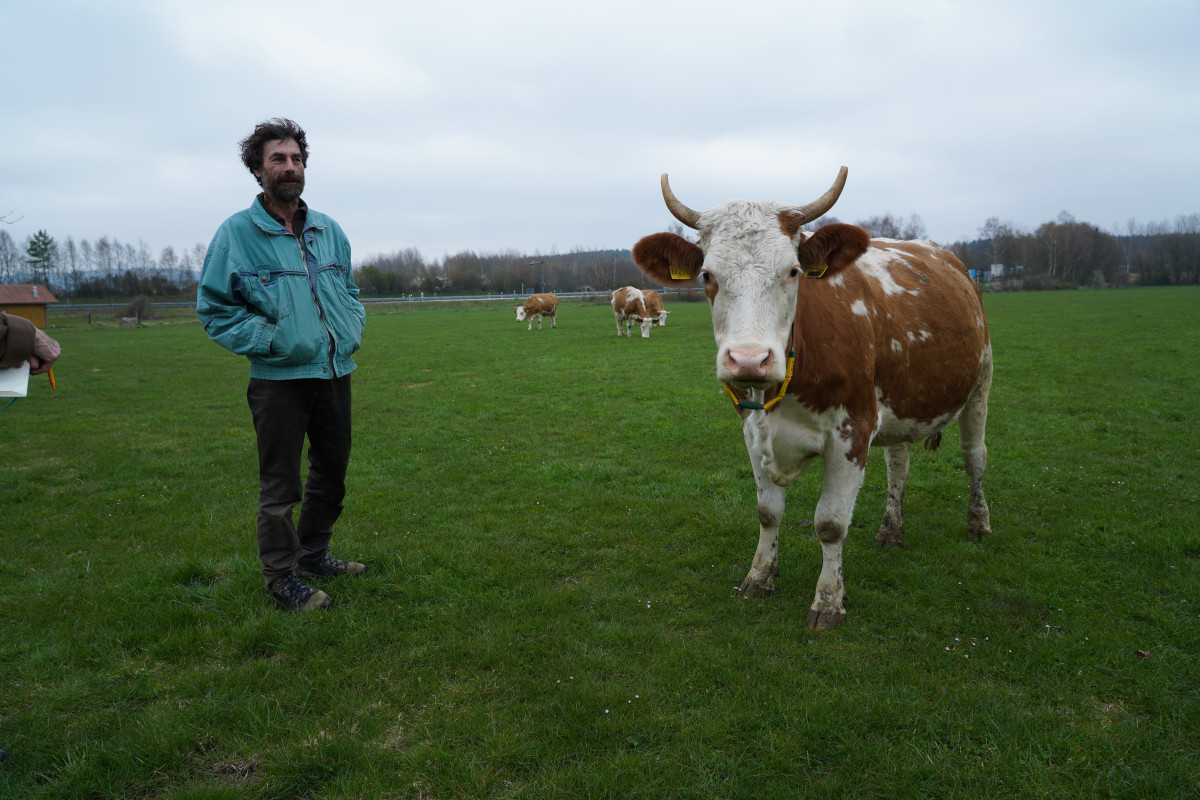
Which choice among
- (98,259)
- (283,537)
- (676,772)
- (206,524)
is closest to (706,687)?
(676,772)

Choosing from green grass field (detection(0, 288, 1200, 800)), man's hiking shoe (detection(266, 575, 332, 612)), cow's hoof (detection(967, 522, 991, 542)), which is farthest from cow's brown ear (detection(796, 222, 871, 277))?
man's hiking shoe (detection(266, 575, 332, 612))

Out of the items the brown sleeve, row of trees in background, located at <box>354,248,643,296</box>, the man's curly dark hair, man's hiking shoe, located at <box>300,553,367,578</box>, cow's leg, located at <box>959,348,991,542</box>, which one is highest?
row of trees in background, located at <box>354,248,643,296</box>

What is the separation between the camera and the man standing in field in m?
3.66

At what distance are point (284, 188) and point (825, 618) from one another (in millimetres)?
4213

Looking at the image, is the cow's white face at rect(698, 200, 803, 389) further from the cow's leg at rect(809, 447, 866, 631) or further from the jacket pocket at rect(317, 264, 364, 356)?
the jacket pocket at rect(317, 264, 364, 356)

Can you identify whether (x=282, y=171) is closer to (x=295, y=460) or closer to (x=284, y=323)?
(x=284, y=323)

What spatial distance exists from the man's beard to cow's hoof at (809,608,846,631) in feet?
13.5

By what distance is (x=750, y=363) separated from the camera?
303cm

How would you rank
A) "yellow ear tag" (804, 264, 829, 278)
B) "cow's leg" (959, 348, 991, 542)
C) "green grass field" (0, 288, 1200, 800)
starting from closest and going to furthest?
"green grass field" (0, 288, 1200, 800)
"yellow ear tag" (804, 264, 829, 278)
"cow's leg" (959, 348, 991, 542)

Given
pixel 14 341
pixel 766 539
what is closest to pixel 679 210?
pixel 766 539

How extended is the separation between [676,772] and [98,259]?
131 m

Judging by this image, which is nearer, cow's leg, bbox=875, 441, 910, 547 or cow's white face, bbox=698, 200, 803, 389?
cow's white face, bbox=698, 200, 803, 389

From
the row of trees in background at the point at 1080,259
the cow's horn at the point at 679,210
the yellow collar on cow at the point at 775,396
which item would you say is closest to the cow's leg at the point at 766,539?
the yellow collar on cow at the point at 775,396

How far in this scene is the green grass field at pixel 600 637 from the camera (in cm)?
280
